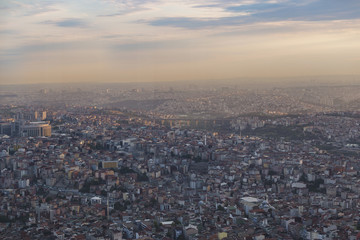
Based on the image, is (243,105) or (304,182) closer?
(304,182)

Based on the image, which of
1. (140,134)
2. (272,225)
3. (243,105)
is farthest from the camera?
(243,105)

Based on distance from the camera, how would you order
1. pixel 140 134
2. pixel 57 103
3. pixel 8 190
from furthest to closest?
pixel 57 103
pixel 140 134
pixel 8 190

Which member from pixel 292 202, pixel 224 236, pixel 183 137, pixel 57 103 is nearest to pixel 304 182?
pixel 292 202

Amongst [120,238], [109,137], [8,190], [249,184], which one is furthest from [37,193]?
[109,137]

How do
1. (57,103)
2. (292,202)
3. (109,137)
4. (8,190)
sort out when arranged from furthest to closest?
(57,103) < (109,137) < (8,190) < (292,202)

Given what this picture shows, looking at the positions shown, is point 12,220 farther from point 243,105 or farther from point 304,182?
point 243,105

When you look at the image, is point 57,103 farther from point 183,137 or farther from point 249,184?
point 249,184
